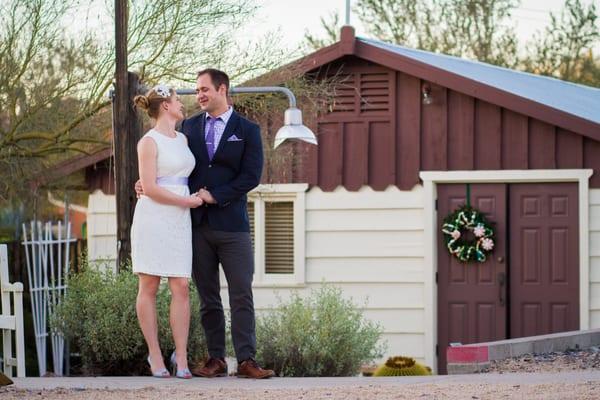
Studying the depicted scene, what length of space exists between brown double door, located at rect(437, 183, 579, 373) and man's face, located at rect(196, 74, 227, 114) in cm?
739

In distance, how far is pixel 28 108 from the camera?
13266 millimetres

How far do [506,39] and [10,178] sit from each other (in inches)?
687

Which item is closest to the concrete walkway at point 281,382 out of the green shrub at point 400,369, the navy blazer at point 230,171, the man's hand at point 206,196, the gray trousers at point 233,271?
the gray trousers at point 233,271

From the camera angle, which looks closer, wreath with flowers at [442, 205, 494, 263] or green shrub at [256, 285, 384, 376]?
green shrub at [256, 285, 384, 376]

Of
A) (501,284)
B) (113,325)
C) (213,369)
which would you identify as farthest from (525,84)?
(213,369)

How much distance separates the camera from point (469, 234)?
1484 centimetres

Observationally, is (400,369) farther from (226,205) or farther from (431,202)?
(226,205)

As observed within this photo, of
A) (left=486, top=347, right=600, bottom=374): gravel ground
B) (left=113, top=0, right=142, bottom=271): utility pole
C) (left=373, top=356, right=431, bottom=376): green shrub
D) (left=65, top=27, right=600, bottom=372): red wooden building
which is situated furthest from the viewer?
(left=65, top=27, right=600, bottom=372): red wooden building

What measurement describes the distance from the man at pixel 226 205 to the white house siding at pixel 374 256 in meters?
6.92

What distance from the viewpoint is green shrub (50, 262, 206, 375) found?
9.71m

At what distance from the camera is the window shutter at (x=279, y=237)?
1563 cm

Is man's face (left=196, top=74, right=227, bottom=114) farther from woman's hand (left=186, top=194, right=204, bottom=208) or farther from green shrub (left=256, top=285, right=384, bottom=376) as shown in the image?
green shrub (left=256, top=285, right=384, bottom=376)

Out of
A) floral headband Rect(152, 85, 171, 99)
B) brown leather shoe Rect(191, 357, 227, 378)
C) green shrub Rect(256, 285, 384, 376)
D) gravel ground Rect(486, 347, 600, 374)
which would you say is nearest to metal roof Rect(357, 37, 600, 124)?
gravel ground Rect(486, 347, 600, 374)

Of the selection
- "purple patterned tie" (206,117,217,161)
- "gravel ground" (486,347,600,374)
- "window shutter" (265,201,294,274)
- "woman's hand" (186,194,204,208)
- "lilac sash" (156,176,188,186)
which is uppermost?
"purple patterned tie" (206,117,217,161)
